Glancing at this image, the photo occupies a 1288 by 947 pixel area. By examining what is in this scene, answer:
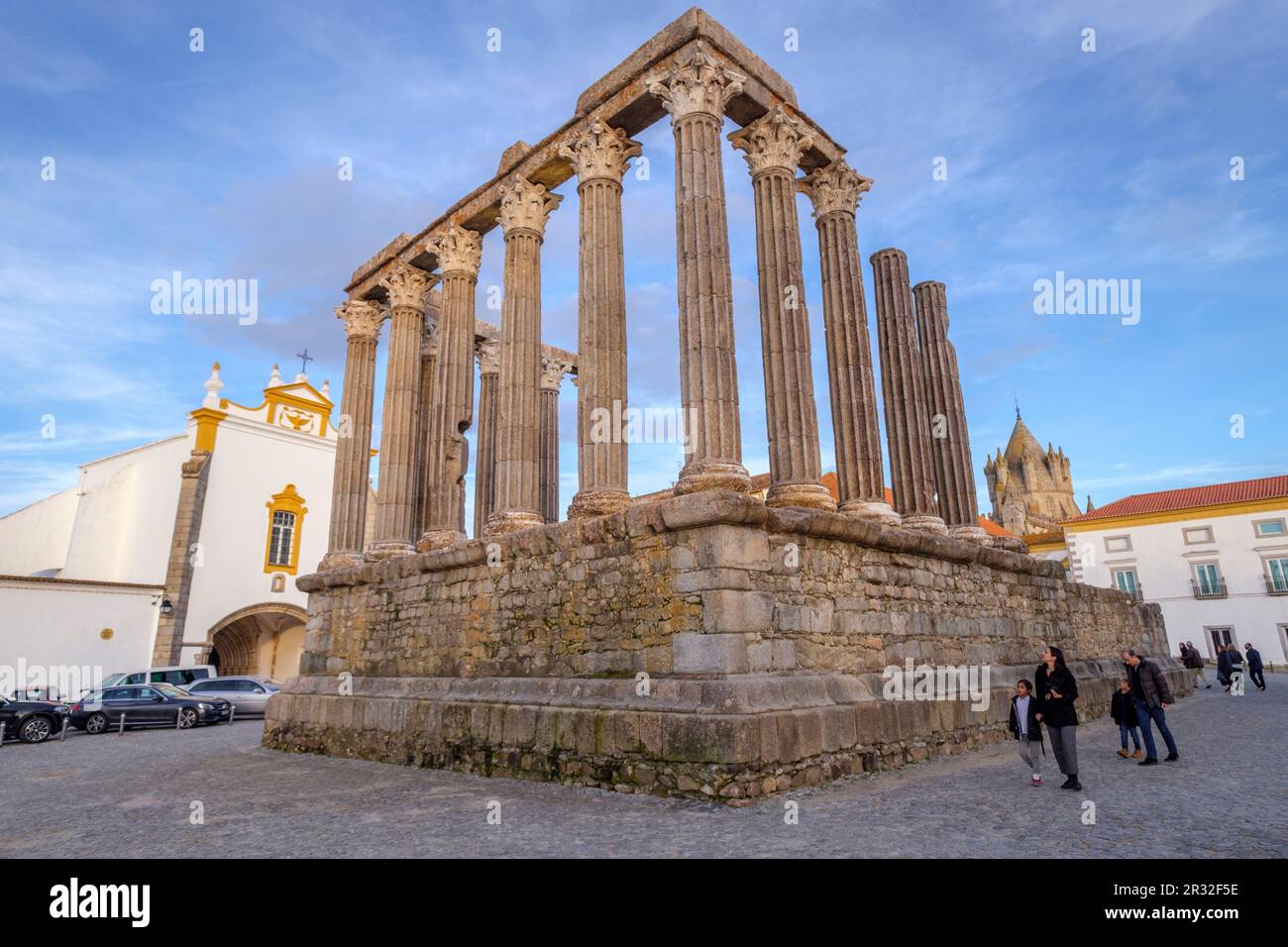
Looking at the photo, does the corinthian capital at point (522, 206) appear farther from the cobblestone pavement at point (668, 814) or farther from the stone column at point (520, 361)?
the cobblestone pavement at point (668, 814)

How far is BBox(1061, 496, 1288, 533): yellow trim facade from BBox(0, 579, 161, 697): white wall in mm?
39183

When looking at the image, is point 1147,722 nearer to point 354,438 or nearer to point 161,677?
point 354,438

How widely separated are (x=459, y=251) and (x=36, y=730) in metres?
13.9

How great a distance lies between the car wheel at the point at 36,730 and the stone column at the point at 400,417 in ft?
31.2

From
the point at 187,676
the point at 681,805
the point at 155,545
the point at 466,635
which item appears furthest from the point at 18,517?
the point at 681,805

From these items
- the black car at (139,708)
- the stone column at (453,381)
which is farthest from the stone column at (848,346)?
the black car at (139,708)

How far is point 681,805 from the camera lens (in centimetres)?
657

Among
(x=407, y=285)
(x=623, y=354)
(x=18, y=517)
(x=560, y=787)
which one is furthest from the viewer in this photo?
(x=18, y=517)

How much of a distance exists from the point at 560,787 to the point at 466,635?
125 inches

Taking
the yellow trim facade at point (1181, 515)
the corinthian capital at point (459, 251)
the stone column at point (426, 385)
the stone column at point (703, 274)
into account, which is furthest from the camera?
the yellow trim facade at point (1181, 515)

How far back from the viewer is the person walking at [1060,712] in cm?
706

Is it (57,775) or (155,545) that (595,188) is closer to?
(57,775)

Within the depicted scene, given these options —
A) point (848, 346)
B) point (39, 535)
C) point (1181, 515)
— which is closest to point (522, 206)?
point (848, 346)

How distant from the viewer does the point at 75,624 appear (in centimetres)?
2134
